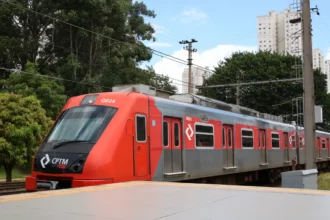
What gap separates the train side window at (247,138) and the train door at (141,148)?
6.52 metres

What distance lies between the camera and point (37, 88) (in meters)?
24.4

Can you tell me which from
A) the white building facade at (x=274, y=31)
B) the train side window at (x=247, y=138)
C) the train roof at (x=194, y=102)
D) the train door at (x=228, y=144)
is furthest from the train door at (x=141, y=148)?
the white building facade at (x=274, y=31)

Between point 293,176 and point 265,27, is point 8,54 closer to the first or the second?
point 265,27

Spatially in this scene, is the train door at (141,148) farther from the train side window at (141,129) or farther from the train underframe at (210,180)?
the train underframe at (210,180)

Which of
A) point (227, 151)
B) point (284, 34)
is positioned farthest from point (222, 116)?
point (284, 34)

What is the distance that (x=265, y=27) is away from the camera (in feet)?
107

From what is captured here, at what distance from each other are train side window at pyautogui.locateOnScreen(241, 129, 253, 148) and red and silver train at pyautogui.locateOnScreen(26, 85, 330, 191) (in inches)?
59.7

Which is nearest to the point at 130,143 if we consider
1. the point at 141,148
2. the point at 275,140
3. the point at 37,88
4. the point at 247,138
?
the point at 141,148

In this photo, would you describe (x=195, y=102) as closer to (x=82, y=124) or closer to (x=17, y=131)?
(x=82, y=124)

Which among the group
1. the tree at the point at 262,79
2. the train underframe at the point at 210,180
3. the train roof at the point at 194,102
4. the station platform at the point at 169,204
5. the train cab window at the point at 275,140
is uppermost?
the tree at the point at 262,79

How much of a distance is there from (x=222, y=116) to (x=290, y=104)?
28866 mm

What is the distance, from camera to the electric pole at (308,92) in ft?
39.3

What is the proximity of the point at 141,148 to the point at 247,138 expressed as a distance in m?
7.26

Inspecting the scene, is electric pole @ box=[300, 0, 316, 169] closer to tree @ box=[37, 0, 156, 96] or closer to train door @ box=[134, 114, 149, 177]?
train door @ box=[134, 114, 149, 177]
